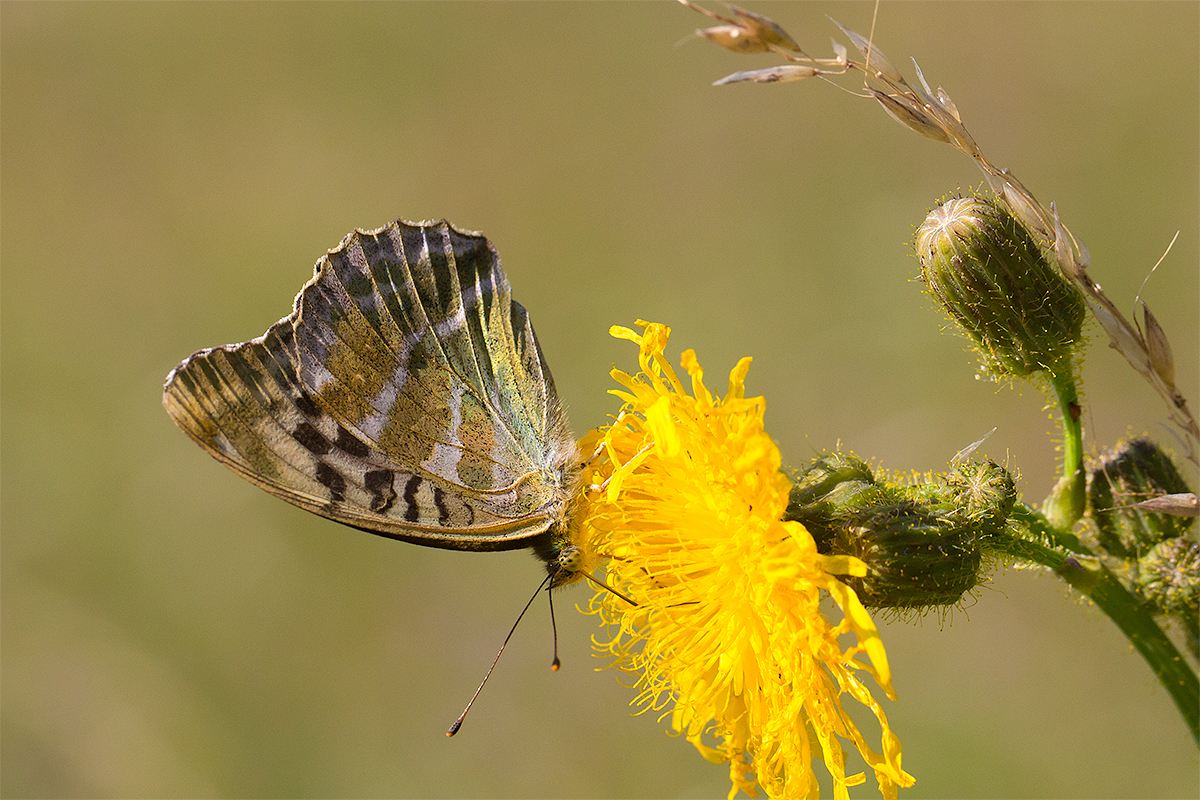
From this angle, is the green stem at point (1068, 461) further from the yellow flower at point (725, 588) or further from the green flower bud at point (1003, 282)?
the yellow flower at point (725, 588)

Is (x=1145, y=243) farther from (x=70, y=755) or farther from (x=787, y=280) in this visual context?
(x=70, y=755)

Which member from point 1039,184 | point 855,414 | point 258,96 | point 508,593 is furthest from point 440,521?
point 258,96

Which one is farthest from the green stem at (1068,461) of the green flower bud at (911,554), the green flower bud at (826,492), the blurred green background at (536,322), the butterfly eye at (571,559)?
the blurred green background at (536,322)

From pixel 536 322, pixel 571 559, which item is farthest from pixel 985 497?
pixel 536 322

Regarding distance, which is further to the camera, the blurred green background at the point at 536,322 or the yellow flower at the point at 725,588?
the blurred green background at the point at 536,322

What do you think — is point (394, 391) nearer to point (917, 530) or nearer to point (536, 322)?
point (917, 530)
